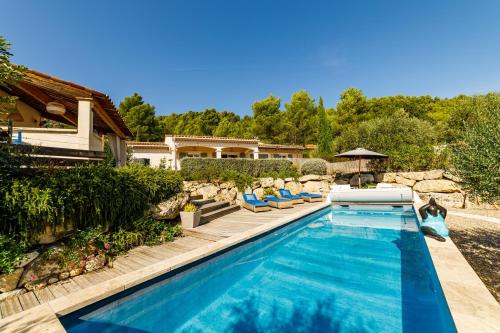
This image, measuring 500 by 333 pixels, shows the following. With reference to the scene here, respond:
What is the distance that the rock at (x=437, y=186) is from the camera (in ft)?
42.3

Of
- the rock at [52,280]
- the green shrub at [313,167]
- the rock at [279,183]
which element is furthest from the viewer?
the green shrub at [313,167]

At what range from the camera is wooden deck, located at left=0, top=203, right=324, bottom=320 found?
11.3 ft

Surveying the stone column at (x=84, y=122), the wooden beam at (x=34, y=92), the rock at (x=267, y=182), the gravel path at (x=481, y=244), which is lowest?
the gravel path at (x=481, y=244)

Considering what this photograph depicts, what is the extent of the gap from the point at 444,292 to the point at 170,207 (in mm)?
6642

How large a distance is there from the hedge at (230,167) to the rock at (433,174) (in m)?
8.59

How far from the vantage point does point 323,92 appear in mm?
29141

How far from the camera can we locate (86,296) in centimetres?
343

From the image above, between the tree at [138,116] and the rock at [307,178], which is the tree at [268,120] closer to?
the tree at [138,116]

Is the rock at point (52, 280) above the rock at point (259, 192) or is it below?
below

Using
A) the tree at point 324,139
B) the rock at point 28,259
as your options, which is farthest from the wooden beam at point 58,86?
the tree at point 324,139

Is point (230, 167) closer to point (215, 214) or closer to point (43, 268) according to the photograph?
point (215, 214)

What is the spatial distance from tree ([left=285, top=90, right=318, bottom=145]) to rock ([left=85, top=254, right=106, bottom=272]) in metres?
31.1

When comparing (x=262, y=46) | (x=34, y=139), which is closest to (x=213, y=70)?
(x=262, y=46)

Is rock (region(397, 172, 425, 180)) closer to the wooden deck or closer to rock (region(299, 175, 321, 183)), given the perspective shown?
rock (region(299, 175, 321, 183))
